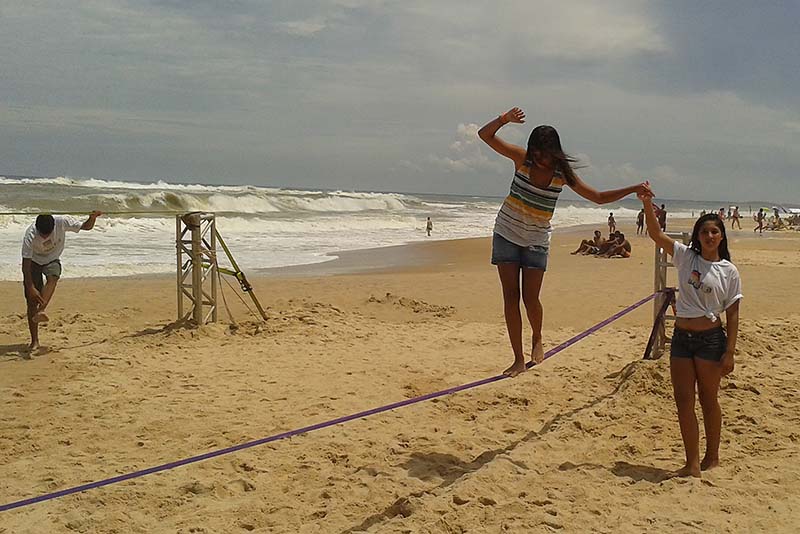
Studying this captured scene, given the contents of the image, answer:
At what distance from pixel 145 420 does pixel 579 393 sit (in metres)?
3.69

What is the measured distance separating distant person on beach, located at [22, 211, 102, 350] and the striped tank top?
4974mm

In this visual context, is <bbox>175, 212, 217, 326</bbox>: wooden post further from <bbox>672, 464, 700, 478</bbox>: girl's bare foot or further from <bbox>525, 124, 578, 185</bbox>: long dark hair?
<bbox>672, 464, 700, 478</bbox>: girl's bare foot

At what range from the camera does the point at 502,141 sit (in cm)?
451

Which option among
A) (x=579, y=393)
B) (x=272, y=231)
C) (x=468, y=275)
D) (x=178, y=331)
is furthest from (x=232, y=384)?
(x=272, y=231)

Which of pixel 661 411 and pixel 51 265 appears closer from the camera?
pixel 661 411

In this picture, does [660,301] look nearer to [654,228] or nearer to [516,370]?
[654,228]

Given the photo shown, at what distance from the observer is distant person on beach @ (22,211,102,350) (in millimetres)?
7504

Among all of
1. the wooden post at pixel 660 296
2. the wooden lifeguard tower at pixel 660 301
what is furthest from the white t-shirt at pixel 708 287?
the wooden post at pixel 660 296

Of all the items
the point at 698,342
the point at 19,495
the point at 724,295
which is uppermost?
the point at 724,295

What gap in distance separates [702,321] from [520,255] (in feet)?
3.83

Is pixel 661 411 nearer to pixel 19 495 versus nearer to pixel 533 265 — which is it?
pixel 533 265

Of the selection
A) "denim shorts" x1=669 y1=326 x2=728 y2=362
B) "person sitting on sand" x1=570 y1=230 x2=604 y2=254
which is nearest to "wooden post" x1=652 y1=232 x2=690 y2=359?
"denim shorts" x1=669 y1=326 x2=728 y2=362

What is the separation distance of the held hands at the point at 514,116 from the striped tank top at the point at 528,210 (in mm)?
321

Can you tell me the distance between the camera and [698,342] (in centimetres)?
418
